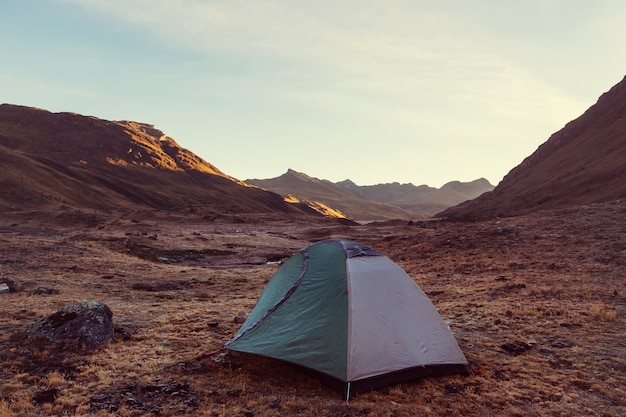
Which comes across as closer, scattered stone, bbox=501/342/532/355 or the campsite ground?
the campsite ground

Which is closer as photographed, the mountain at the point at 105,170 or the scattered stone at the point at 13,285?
the scattered stone at the point at 13,285

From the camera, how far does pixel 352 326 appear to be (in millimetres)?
7816

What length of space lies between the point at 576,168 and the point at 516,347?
70.5 metres

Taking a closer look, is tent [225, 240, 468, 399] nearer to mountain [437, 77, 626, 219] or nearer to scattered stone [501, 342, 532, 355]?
scattered stone [501, 342, 532, 355]

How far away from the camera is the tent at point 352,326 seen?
7637mm

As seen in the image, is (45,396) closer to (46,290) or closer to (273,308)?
(273,308)

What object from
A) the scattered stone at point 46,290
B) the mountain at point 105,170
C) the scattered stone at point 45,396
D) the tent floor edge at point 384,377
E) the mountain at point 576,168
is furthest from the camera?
the mountain at point 105,170

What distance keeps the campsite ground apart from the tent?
15.8 inches

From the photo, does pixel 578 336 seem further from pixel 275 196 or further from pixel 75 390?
pixel 275 196

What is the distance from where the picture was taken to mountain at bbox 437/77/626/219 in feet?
177

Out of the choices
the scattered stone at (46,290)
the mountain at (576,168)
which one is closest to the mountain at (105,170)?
the scattered stone at (46,290)

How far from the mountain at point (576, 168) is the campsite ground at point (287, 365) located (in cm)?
3473

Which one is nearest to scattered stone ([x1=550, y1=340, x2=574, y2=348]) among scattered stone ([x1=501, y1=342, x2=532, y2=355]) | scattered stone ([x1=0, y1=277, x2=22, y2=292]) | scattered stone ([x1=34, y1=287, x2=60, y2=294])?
scattered stone ([x1=501, y1=342, x2=532, y2=355])

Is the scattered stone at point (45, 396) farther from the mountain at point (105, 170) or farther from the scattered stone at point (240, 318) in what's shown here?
the mountain at point (105, 170)
